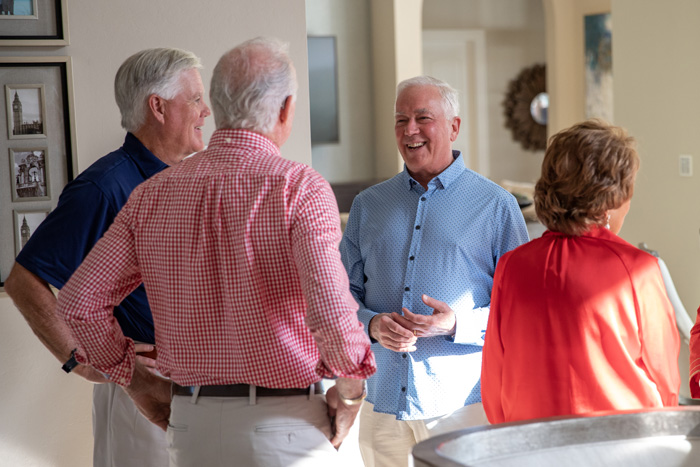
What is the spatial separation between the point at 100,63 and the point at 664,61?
3567 mm

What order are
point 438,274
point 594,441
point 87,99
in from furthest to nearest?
point 87,99 → point 438,274 → point 594,441

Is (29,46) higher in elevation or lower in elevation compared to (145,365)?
higher

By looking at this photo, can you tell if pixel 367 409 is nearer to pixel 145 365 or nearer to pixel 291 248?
pixel 145 365

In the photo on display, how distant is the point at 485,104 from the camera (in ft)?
32.3

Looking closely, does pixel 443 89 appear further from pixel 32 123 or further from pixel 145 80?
pixel 32 123

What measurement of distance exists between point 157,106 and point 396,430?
3.71 ft

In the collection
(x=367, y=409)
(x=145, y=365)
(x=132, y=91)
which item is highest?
(x=132, y=91)

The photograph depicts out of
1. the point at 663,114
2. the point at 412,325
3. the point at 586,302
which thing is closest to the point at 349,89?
the point at 663,114

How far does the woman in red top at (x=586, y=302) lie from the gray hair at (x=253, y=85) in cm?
56

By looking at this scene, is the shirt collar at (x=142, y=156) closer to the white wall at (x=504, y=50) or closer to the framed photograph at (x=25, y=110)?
the framed photograph at (x=25, y=110)

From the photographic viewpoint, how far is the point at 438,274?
219cm

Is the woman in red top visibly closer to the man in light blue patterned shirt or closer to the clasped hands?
the clasped hands

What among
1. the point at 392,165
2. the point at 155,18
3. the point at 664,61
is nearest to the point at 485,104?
the point at 392,165

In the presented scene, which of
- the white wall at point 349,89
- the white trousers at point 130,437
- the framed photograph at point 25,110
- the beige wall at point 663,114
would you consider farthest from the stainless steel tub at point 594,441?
the white wall at point 349,89
